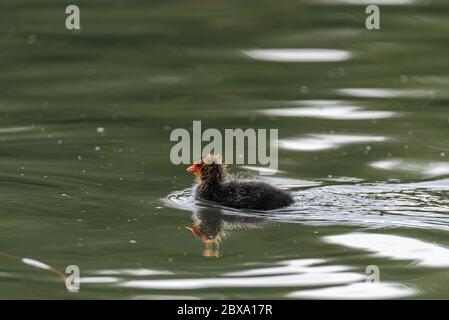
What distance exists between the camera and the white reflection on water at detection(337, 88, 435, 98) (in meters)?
12.1

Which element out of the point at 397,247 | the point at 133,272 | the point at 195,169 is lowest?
the point at 133,272

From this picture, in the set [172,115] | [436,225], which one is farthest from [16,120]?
[436,225]

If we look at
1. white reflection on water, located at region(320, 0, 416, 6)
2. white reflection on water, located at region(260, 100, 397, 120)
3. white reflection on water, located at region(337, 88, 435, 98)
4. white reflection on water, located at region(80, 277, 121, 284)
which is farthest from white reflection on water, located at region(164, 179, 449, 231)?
white reflection on water, located at region(320, 0, 416, 6)

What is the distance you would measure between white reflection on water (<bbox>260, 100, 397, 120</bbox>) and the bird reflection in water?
2.67 metres

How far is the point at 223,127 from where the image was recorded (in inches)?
432

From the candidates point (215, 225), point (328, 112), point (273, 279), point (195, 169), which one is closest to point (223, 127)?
point (328, 112)

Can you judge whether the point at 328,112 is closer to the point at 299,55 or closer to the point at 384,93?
the point at 384,93

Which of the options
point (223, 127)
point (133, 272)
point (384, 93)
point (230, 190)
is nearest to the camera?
point (133, 272)

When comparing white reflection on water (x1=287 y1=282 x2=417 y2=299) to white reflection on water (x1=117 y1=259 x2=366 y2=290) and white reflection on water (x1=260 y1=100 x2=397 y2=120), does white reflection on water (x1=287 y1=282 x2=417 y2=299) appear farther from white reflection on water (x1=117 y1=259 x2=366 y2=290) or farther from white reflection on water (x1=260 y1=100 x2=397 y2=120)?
white reflection on water (x1=260 y1=100 x2=397 y2=120)

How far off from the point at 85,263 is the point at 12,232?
94 centimetres

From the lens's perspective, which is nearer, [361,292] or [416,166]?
[361,292]

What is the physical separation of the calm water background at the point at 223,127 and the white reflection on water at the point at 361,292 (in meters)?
0.02

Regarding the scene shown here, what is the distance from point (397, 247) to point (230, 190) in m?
1.65

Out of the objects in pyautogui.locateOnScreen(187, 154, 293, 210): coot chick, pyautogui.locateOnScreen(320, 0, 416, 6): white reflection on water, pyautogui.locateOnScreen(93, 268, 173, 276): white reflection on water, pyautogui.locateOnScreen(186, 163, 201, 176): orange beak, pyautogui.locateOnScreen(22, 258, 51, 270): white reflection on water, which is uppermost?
pyautogui.locateOnScreen(320, 0, 416, 6): white reflection on water
